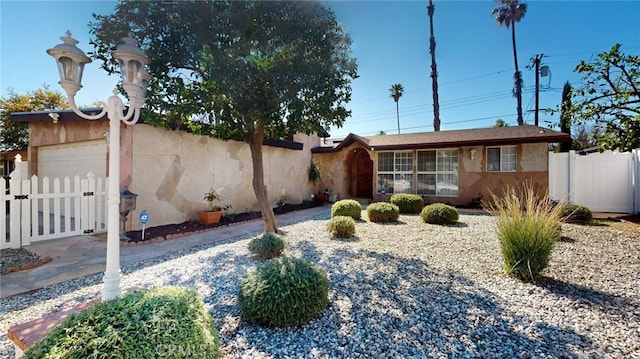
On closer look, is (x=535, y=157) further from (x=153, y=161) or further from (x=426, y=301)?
(x=153, y=161)

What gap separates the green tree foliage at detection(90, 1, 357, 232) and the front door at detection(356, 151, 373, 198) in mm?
9934

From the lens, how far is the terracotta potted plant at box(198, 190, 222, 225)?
8.29 metres

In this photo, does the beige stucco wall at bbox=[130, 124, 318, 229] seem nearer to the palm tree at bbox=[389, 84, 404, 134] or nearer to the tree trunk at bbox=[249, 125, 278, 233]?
the tree trunk at bbox=[249, 125, 278, 233]

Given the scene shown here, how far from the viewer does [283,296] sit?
2693mm

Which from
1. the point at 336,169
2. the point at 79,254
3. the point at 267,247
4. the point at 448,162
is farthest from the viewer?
the point at 336,169

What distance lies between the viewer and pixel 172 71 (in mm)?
5836

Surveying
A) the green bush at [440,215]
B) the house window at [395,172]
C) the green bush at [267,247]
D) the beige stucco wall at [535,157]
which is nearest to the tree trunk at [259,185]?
the green bush at [267,247]

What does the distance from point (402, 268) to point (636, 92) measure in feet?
24.0

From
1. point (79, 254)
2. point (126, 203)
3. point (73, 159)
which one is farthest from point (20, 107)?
point (79, 254)

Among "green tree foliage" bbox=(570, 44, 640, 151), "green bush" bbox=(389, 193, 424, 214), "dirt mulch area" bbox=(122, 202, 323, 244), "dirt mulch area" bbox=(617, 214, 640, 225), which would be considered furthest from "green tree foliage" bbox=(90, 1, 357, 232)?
"dirt mulch area" bbox=(617, 214, 640, 225)

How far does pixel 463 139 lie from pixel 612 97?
495 cm

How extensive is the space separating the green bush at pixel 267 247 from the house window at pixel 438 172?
9440mm

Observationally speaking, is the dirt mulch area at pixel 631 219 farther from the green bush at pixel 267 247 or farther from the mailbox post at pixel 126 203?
the mailbox post at pixel 126 203
